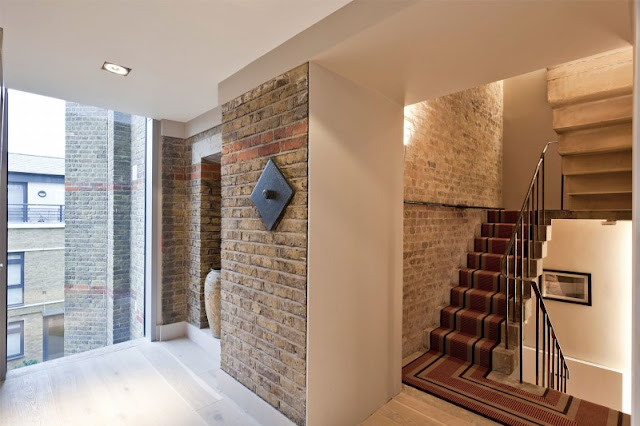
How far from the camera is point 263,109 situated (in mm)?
2203

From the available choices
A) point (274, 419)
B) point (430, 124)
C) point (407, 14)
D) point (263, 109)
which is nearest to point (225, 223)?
point (263, 109)

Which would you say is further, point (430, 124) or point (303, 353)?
point (430, 124)

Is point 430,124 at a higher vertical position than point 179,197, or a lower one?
higher

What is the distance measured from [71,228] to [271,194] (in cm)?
263

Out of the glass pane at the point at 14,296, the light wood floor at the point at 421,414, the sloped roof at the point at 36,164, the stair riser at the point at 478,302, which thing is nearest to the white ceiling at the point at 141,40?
the sloped roof at the point at 36,164

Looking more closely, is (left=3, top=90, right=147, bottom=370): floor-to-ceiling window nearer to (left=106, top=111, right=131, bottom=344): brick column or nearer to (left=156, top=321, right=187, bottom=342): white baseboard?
(left=106, top=111, right=131, bottom=344): brick column

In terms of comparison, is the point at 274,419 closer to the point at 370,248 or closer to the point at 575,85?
the point at 370,248

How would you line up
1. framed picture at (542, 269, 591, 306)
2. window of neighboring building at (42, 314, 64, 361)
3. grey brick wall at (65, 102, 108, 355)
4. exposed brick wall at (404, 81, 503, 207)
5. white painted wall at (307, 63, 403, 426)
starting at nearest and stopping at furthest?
white painted wall at (307, 63, 403, 426), window of neighboring building at (42, 314, 64, 361), grey brick wall at (65, 102, 108, 355), exposed brick wall at (404, 81, 503, 207), framed picture at (542, 269, 591, 306)

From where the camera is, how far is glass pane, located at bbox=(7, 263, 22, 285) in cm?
286

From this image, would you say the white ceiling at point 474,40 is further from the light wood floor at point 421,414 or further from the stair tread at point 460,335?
the stair tread at point 460,335

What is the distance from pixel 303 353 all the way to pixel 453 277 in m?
2.86

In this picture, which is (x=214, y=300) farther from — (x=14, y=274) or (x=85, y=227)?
(x=14, y=274)

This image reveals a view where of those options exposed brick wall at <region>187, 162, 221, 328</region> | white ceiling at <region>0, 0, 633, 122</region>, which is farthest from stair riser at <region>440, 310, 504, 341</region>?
exposed brick wall at <region>187, 162, 221, 328</region>

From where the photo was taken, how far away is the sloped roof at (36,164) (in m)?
2.89
